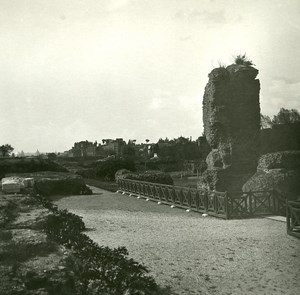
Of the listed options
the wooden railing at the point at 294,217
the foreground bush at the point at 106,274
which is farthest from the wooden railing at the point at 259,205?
the foreground bush at the point at 106,274

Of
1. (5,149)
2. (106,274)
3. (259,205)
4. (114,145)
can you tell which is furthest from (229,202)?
(114,145)

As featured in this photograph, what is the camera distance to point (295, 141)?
18.6 m

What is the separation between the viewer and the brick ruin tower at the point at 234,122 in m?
19.5

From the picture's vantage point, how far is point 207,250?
9.14 metres

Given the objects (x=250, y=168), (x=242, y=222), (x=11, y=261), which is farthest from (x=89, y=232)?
(x=250, y=168)

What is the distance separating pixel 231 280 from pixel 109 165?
36694mm

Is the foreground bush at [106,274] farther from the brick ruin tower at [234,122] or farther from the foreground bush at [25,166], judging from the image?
the foreground bush at [25,166]

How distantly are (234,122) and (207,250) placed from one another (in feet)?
38.4

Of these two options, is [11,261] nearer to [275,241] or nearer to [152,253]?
[152,253]

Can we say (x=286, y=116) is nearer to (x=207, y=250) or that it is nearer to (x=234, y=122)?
(x=234, y=122)

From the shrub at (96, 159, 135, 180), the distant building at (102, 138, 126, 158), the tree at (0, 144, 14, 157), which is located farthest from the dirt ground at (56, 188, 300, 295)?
the distant building at (102, 138, 126, 158)

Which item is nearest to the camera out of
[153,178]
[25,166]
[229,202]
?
[229,202]

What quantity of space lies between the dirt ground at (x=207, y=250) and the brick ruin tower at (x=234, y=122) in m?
5.37

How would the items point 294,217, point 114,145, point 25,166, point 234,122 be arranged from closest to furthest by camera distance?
point 294,217 → point 234,122 → point 25,166 → point 114,145
